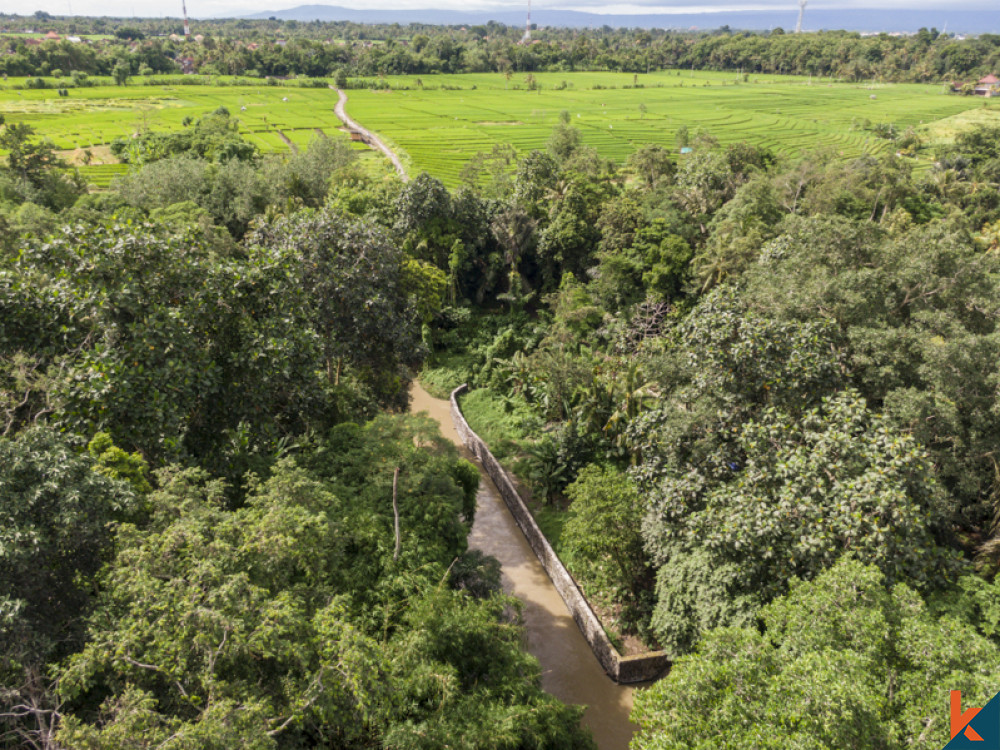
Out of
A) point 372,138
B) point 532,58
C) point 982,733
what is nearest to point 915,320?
point 982,733

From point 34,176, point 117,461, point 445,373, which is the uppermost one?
point 34,176

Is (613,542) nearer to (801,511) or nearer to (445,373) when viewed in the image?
(801,511)

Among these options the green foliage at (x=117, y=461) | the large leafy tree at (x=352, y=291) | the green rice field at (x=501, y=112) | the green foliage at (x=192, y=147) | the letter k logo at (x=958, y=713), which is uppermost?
the green rice field at (x=501, y=112)

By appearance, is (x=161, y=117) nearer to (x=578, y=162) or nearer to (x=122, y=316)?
(x=578, y=162)

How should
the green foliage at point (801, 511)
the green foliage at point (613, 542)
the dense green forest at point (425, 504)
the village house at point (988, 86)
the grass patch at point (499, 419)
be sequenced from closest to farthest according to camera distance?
the dense green forest at point (425, 504)
the green foliage at point (801, 511)
the green foliage at point (613, 542)
the grass patch at point (499, 419)
the village house at point (988, 86)

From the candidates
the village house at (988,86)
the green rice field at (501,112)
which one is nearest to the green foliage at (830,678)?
the green rice field at (501,112)

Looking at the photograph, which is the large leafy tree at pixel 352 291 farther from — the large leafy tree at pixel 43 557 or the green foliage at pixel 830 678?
the green foliage at pixel 830 678

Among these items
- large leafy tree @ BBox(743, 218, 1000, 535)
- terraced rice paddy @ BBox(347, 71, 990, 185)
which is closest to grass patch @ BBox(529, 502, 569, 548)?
large leafy tree @ BBox(743, 218, 1000, 535)
